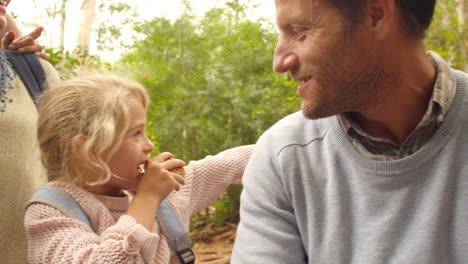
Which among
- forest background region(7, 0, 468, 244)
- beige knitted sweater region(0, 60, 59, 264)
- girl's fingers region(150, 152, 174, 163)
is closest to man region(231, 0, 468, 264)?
girl's fingers region(150, 152, 174, 163)

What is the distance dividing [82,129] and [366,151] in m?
0.85

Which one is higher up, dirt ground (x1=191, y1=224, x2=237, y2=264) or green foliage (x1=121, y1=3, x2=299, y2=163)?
green foliage (x1=121, y1=3, x2=299, y2=163)

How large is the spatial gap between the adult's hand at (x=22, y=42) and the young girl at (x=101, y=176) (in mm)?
182

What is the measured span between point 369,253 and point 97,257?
0.68 meters

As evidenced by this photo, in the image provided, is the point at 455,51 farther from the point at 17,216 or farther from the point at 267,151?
the point at 17,216

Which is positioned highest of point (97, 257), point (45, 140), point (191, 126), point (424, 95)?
point (424, 95)

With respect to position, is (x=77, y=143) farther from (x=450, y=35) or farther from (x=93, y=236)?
(x=450, y=35)

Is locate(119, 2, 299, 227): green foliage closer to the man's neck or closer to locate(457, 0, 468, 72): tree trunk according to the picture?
locate(457, 0, 468, 72): tree trunk

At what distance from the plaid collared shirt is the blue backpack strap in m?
0.78

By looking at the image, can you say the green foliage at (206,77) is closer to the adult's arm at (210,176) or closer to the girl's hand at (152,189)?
the adult's arm at (210,176)

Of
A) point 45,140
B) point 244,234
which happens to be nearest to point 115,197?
point 45,140

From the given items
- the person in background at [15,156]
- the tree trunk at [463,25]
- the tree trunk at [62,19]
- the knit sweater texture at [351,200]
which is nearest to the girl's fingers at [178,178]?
the knit sweater texture at [351,200]

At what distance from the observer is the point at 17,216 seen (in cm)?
131

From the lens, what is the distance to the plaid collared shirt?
3.07ft
